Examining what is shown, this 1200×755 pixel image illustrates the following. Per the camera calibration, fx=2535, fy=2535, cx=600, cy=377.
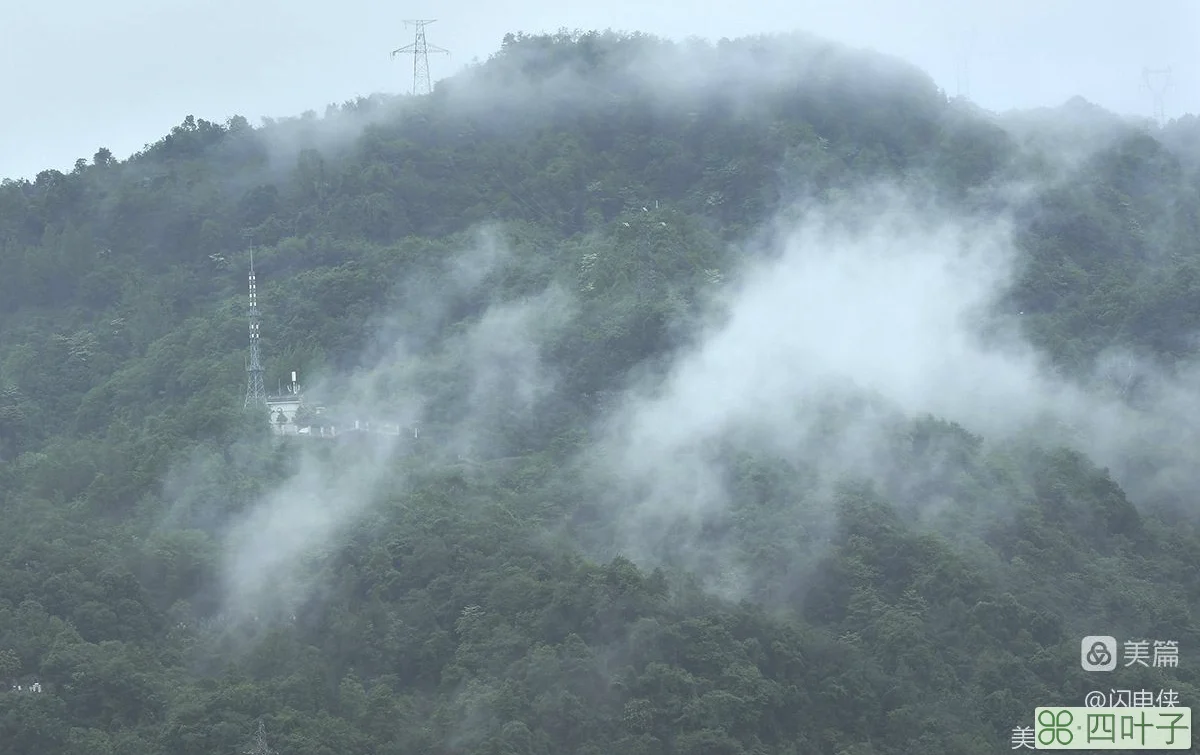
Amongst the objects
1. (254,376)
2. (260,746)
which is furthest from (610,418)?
(260,746)

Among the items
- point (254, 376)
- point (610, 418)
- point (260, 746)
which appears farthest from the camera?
point (254, 376)

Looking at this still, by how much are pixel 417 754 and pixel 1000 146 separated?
27.8 meters

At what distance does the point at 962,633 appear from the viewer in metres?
41.2

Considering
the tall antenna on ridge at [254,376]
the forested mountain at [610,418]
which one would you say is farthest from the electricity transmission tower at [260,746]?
the tall antenna on ridge at [254,376]

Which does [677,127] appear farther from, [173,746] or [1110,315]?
[173,746]

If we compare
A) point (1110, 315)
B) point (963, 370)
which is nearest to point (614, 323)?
point (963, 370)

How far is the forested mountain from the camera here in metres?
39.5

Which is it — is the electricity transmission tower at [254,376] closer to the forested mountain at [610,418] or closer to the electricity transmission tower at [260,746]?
the forested mountain at [610,418]

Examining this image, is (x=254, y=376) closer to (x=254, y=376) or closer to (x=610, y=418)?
(x=254, y=376)

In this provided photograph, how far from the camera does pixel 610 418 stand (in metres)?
49.3

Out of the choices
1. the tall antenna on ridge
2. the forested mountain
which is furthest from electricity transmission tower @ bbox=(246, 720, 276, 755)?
the tall antenna on ridge

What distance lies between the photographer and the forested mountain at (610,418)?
3950 cm

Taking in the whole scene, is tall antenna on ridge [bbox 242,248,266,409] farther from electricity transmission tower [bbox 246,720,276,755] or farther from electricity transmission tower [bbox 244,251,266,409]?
electricity transmission tower [bbox 246,720,276,755]

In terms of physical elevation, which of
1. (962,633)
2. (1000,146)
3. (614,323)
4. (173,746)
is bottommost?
(173,746)
